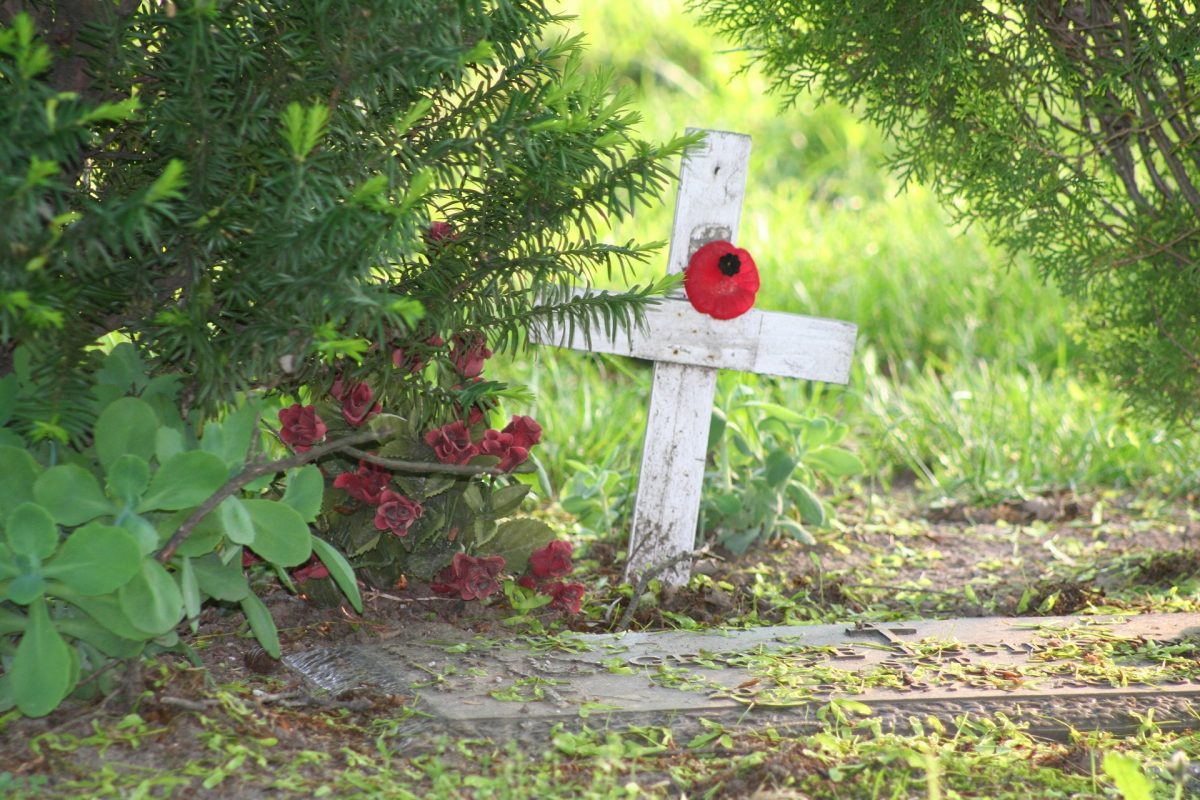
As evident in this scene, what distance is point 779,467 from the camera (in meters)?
2.76

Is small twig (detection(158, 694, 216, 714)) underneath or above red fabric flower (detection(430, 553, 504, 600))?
underneath

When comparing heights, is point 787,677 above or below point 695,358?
below

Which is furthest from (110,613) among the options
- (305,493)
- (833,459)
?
(833,459)

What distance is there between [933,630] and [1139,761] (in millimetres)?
509

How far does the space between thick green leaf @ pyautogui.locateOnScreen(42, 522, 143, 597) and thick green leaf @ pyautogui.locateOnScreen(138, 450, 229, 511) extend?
0.08 metres

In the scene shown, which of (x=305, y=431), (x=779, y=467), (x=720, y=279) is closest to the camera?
(x=305, y=431)

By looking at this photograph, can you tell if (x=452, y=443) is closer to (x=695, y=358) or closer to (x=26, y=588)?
(x=695, y=358)

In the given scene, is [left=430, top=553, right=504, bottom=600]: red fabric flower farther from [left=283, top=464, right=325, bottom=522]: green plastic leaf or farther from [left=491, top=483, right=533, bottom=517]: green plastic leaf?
[left=283, top=464, right=325, bottom=522]: green plastic leaf

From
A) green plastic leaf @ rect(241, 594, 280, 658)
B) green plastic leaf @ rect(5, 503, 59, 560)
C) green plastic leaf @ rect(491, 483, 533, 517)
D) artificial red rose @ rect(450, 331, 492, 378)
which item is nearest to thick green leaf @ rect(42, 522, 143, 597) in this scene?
green plastic leaf @ rect(5, 503, 59, 560)

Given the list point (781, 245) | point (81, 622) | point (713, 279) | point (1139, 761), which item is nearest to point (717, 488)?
point (713, 279)

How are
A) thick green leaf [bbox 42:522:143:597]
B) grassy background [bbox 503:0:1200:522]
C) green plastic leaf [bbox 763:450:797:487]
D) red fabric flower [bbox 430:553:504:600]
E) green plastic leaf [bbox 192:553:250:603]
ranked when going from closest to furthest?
1. thick green leaf [bbox 42:522:143:597]
2. green plastic leaf [bbox 192:553:250:603]
3. red fabric flower [bbox 430:553:504:600]
4. green plastic leaf [bbox 763:450:797:487]
5. grassy background [bbox 503:0:1200:522]

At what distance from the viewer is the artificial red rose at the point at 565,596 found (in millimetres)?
2193

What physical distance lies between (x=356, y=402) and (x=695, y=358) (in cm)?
74

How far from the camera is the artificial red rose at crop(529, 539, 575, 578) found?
2162 millimetres
